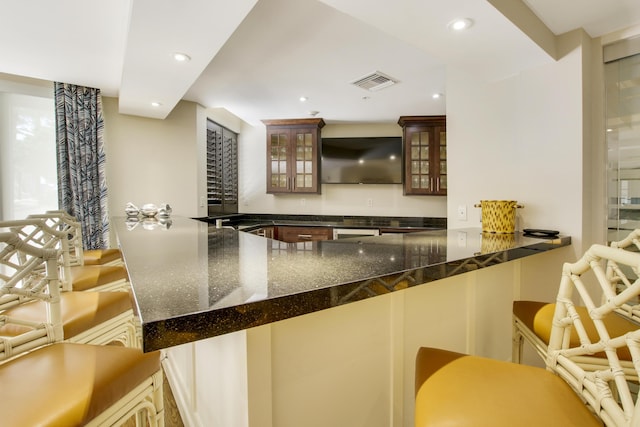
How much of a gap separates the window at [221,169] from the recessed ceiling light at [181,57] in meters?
2.02

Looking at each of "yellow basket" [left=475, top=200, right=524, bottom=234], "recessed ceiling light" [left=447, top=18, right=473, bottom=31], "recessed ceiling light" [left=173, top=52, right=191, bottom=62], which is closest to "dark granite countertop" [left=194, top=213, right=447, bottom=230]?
"yellow basket" [left=475, top=200, right=524, bottom=234]

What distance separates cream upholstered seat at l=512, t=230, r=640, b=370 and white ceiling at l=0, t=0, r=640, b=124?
3.97 ft

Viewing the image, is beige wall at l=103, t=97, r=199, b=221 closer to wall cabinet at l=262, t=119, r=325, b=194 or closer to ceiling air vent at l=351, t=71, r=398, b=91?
wall cabinet at l=262, t=119, r=325, b=194

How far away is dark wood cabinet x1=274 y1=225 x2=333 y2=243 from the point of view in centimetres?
412

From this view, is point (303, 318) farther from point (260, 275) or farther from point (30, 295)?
point (30, 295)

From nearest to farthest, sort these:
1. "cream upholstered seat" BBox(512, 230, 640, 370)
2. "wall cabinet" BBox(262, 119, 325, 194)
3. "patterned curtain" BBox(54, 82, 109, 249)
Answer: "cream upholstered seat" BBox(512, 230, 640, 370) < "patterned curtain" BBox(54, 82, 109, 249) < "wall cabinet" BBox(262, 119, 325, 194)

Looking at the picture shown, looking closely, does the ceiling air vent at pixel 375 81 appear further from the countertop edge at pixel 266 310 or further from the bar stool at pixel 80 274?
the bar stool at pixel 80 274

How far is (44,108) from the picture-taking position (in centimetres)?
303

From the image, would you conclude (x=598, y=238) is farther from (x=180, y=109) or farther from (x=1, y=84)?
(x=1, y=84)

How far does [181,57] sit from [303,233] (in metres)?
2.63

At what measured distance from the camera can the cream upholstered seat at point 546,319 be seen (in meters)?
1.07

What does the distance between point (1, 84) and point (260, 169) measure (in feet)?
9.76

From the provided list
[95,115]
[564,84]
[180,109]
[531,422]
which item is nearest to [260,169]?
[180,109]

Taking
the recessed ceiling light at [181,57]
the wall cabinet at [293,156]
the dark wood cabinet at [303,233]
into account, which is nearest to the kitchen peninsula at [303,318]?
the recessed ceiling light at [181,57]
